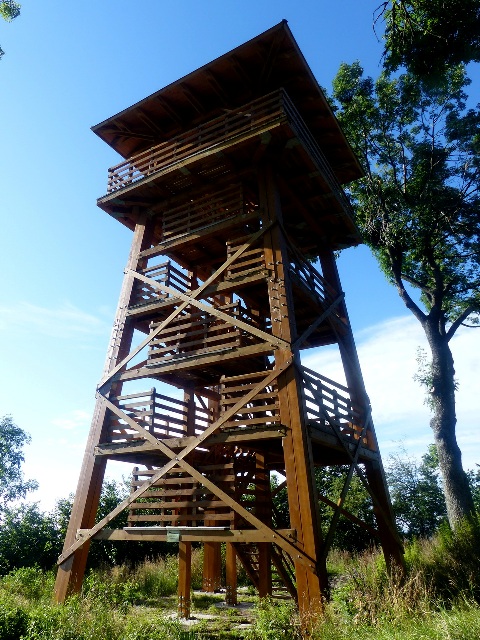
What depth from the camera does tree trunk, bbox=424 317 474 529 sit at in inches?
561

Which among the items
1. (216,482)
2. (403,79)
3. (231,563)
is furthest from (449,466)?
(403,79)

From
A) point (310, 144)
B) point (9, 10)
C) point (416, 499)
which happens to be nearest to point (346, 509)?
point (416, 499)

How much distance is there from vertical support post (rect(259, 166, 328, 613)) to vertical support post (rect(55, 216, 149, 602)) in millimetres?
4376

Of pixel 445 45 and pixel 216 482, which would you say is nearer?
pixel 445 45

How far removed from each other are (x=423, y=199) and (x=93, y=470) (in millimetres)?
15843

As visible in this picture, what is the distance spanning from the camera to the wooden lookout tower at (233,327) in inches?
335

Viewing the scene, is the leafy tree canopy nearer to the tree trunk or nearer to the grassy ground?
the tree trunk

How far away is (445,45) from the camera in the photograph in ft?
24.7

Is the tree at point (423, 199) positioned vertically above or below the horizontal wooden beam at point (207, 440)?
A: above

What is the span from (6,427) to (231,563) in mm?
21560

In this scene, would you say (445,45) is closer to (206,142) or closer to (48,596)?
(206,142)

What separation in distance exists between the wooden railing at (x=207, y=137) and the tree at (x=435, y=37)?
3.00 metres

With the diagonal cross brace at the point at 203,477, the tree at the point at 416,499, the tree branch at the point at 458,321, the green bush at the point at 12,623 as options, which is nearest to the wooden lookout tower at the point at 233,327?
the diagonal cross brace at the point at 203,477

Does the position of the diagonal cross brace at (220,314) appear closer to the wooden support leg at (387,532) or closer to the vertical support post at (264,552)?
the vertical support post at (264,552)
